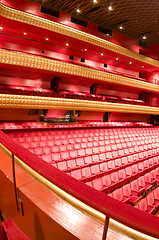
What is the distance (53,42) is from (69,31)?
1247mm

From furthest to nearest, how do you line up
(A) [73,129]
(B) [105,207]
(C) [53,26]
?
(A) [73,129] < (C) [53,26] < (B) [105,207]

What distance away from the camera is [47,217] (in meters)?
0.63

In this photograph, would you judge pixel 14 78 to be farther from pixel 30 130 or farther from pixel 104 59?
pixel 104 59

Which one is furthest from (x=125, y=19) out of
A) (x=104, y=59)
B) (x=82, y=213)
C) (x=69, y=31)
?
(x=82, y=213)

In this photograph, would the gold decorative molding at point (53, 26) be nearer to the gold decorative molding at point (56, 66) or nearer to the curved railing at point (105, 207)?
the gold decorative molding at point (56, 66)

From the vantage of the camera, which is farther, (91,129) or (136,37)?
(136,37)

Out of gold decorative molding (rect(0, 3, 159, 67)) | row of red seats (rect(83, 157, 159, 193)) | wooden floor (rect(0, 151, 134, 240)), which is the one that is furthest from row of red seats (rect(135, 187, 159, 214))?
gold decorative molding (rect(0, 3, 159, 67))

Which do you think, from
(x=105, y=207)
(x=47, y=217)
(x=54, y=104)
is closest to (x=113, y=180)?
(x=47, y=217)

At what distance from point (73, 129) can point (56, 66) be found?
2272 millimetres

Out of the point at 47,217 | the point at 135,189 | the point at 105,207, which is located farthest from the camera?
the point at 135,189

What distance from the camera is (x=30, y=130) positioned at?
4.79 metres

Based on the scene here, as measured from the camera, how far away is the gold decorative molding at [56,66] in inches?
191

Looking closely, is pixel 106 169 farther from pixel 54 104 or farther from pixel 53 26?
pixel 53 26

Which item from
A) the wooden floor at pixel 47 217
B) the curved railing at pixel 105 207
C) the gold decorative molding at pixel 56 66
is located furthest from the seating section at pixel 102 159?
the gold decorative molding at pixel 56 66
